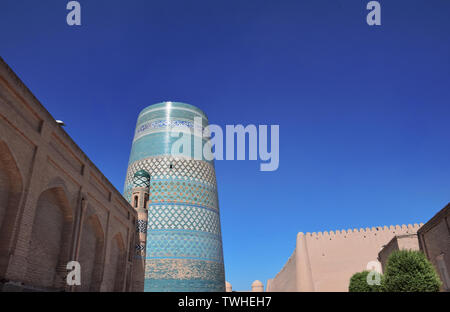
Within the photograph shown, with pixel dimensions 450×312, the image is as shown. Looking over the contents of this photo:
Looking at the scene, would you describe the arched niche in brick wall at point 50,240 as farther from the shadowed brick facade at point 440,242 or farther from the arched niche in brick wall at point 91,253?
the shadowed brick facade at point 440,242

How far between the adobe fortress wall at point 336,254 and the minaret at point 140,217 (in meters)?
7.65

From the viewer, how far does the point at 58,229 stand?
6207 mm

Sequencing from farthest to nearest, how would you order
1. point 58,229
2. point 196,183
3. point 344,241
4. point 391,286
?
point 344,241 < point 196,183 < point 391,286 < point 58,229

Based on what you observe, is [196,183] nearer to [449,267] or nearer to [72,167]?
[72,167]

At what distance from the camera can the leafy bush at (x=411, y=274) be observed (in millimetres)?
6883

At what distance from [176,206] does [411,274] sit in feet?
21.8

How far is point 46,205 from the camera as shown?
19.2 ft

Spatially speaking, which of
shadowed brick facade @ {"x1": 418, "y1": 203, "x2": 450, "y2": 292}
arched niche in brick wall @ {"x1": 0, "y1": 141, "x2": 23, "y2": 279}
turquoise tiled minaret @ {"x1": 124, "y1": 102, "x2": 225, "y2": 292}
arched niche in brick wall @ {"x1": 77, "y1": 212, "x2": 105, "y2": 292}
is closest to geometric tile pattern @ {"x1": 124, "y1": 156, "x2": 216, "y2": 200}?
turquoise tiled minaret @ {"x1": 124, "y1": 102, "x2": 225, "y2": 292}

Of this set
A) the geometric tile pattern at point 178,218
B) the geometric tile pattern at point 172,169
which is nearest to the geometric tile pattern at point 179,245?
the geometric tile pattern at point 178,218

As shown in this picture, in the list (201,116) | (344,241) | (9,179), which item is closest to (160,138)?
(201,116)

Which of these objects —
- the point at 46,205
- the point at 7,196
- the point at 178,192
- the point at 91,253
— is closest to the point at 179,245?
the point at 178,192

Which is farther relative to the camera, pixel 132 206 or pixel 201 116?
pixel 201 116
